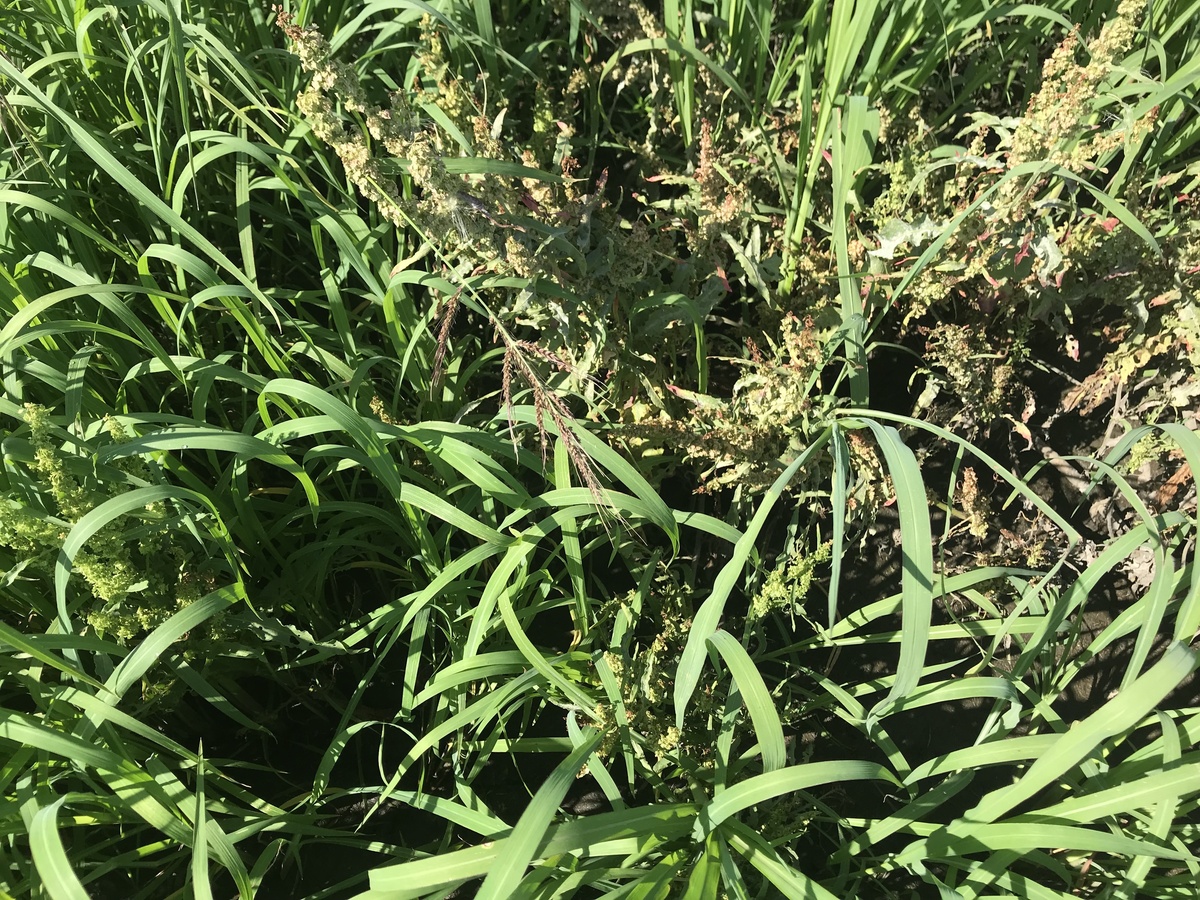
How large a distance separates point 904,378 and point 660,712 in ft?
3.33

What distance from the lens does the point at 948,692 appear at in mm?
1034

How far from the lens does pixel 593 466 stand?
47.1 inches

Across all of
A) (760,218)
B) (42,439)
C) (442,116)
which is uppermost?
(442,116)

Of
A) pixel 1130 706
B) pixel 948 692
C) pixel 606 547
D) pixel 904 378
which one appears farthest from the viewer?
pixel 904 378

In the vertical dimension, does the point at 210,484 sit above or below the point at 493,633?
above

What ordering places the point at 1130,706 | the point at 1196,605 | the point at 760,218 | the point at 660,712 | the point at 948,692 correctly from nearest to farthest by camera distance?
the point at 1130,706 < the point at 1196,605 < the point at 948,692 < the point at 660,712 < the point at 760,218

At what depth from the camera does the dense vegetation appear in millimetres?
953

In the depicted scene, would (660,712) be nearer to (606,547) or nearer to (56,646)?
(606,547)

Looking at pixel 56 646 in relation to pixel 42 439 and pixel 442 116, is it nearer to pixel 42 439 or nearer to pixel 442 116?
pixel 42 439

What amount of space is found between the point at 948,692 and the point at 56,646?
1268mm

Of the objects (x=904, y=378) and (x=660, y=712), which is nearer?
(x=660, y=712)

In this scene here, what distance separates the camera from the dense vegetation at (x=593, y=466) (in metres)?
0.95

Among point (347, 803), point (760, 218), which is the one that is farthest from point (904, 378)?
point (347, 803)

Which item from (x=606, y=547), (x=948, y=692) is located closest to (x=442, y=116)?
(x=606, y=547)
